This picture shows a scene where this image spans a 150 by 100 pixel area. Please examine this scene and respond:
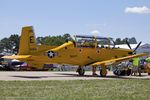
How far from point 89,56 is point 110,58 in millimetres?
2085

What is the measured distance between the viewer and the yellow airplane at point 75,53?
90.2 feet

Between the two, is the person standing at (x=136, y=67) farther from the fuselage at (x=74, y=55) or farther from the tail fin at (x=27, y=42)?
the tail fin at (x=27, y=42)

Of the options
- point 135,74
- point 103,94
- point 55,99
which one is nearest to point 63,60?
point 135,74

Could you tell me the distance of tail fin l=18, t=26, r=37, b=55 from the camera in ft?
90.3

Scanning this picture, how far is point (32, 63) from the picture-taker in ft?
89.9

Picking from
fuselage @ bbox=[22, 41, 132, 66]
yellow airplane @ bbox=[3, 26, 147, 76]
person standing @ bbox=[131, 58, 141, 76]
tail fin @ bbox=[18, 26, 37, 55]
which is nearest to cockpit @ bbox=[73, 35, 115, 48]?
yellow airplane @ bbox=[3, 26, 147, 76]

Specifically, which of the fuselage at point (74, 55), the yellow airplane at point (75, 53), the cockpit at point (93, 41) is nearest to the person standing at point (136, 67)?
the yellow airplane at point (75, 53)

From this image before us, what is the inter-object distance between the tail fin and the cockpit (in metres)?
3.40

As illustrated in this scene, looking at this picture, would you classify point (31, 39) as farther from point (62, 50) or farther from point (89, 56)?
point (89, 56)

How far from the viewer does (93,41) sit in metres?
30.0

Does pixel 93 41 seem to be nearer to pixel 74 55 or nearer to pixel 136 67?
pixel 74 55

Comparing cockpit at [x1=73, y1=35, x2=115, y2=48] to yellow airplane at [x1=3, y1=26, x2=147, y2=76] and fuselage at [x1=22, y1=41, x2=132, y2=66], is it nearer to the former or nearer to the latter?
yellow airplane at [x1=3, y1=26, x2=147, y2=76]

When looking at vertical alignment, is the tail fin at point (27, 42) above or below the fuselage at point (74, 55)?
above

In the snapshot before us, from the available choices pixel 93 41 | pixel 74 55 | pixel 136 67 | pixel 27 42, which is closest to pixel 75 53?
pixel 74 55
